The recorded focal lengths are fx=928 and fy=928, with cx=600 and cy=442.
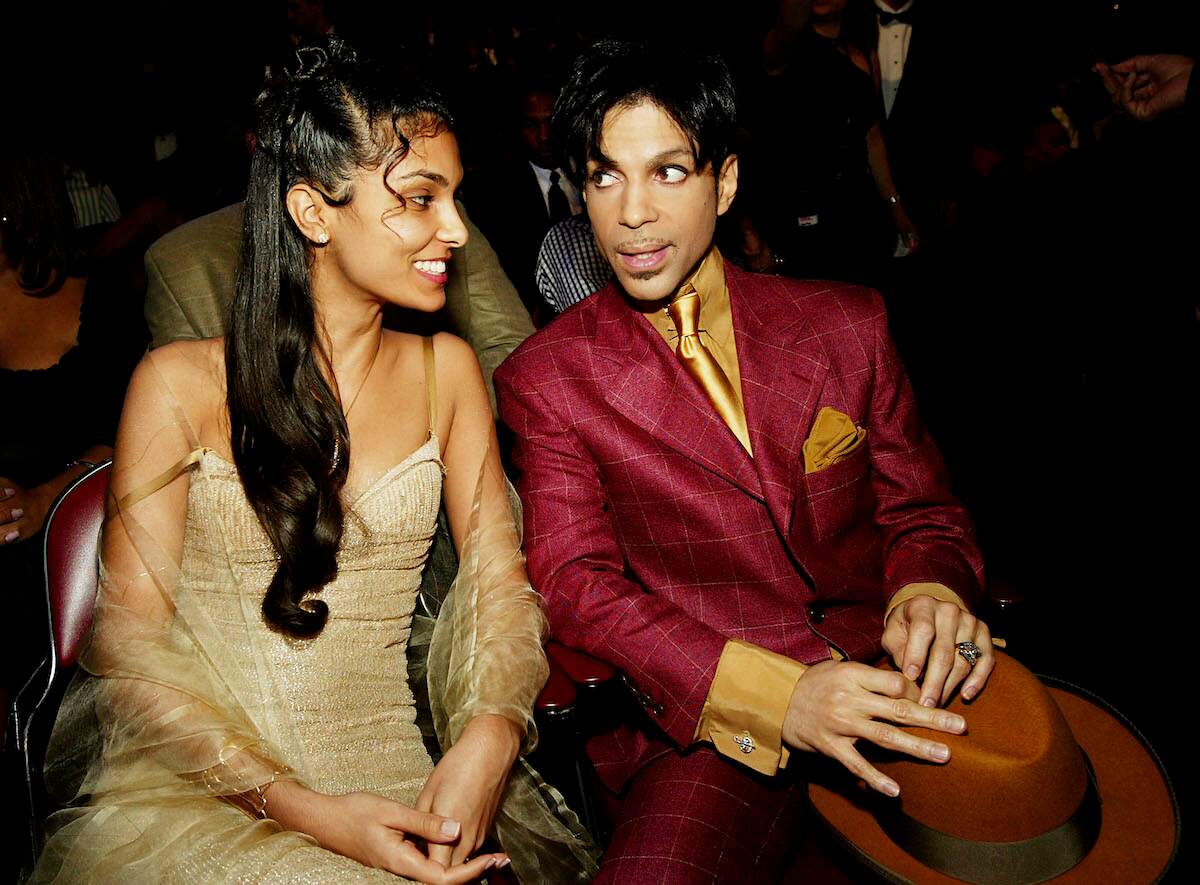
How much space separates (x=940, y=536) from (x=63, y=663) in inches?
71.4

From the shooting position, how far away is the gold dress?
1.49 meters

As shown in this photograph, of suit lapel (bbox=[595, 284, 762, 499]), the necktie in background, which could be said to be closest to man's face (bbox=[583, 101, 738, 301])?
suit lapel (bbox=[595, 284, 762, 499])

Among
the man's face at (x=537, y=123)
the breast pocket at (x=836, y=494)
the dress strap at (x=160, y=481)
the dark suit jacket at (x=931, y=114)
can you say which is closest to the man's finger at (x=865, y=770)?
the breast pocket at (x=836, y=494)

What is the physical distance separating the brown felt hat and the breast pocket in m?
0.45

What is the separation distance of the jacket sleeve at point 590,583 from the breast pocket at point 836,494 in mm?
325

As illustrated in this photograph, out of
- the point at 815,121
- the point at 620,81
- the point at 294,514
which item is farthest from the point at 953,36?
the point at 294,514

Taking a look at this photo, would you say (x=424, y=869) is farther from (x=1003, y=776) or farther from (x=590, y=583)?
(x=1003, y=776)

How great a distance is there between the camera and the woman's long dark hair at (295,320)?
5.55 feet

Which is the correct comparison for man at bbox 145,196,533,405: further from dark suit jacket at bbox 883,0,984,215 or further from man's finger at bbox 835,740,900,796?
dark suit jacket at bbox 883,0,984,215

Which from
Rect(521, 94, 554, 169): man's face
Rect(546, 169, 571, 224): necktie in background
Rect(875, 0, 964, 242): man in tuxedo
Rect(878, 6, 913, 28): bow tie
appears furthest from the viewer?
Rect(875, 0, 964, 242): man in tuxedo

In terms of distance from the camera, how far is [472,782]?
1592 millimetres

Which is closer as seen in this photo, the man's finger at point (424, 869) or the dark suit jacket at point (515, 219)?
the man's finger at point (424, 869)

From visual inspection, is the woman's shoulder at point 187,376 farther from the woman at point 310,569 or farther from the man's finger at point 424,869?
the man's finger at point 424,869

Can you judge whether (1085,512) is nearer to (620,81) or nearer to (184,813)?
(620,81)
